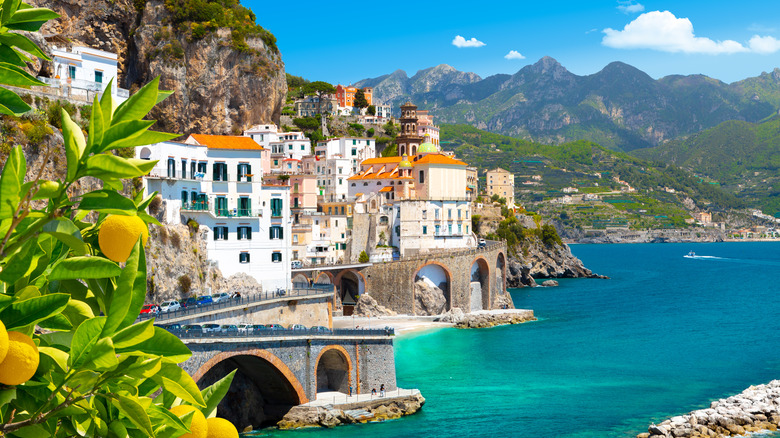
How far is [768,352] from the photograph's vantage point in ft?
184

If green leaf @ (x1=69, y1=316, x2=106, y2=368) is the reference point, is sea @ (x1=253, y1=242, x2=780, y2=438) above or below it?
below

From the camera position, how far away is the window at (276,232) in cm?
5062

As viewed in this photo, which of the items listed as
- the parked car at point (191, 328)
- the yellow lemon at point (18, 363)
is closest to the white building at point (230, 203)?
the parked car at point (191, 328)

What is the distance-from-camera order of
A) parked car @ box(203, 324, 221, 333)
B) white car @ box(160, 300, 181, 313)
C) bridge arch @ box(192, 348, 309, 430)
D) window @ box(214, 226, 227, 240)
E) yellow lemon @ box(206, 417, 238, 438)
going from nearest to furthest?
yellow lemon @ box(206, 417, 238, 438)
parked car @ box(203, 324, 221, 333)
bridge arch @ box(192, 348, 309, 430)
white car @ box(160, 300, 181, 313)
window @ box(214, 226, 227, 240)

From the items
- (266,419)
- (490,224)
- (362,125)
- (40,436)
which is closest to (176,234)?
(266,419)

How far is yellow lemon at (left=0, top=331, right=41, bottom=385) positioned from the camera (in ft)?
10.6

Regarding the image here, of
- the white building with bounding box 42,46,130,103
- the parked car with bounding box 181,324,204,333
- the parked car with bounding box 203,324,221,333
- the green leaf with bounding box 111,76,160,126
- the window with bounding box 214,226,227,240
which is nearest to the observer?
the green leaf with bounding box 111,76,160,126

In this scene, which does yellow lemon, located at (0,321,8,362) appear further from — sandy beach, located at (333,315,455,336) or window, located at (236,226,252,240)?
sandy beach, located at (333,315,455,336)

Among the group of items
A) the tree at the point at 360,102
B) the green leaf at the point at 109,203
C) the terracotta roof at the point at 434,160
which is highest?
the tree at the point at 360,102

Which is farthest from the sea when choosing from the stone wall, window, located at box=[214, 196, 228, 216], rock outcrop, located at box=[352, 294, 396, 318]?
window, located at box=[214, 196, 228, 216]

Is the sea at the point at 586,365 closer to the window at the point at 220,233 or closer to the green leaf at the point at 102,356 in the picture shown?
the window at the point at 220,233

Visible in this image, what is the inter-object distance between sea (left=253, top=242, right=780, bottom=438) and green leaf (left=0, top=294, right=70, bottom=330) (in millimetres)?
31081

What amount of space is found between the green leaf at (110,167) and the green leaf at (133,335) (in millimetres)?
701

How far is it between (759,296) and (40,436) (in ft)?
352
